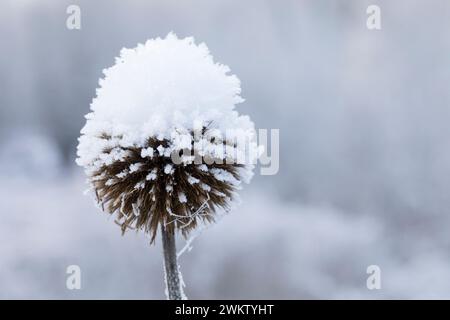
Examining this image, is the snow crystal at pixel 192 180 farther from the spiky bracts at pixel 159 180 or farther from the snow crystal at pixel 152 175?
the snow crystal at pixel 152 175

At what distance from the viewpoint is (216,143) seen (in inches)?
190

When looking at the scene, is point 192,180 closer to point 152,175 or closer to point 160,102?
point 152,175

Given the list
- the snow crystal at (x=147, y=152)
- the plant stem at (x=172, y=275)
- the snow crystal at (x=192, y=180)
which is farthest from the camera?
the snow crystal at (x=192, y=180)

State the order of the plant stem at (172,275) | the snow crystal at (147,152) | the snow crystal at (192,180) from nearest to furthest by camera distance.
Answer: the plant stem at (172,275), the snow crystal at (147,152), the snow crystal at (192,180)

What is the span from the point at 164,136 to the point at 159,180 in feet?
1.40

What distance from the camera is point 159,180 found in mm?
4793

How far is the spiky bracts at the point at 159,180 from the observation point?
15.4 feet

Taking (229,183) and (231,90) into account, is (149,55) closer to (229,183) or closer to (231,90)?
(231,90)

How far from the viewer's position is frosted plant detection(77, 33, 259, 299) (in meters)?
4.62

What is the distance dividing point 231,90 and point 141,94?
81cm

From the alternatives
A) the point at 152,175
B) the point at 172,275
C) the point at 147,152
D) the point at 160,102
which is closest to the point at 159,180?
the point at 152,175

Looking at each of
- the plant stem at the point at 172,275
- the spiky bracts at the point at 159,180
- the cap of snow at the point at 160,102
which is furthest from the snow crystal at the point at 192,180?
the plant stem at the point at 172,275

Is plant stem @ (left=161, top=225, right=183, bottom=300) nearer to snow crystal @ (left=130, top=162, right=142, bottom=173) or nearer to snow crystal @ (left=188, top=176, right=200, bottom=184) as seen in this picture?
snow crystal @ (left=188, top=176, right=200, bottom=184)
